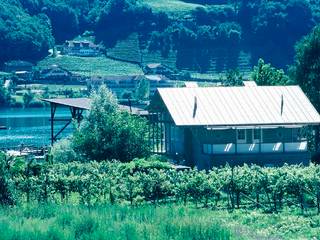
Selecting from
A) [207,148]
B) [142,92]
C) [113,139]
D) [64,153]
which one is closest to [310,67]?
[207,148]

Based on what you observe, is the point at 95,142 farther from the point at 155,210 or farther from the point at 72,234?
the point at 72,234

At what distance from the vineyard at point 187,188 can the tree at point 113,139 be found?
894cm

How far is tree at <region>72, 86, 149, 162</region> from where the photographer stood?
49000 millimetres

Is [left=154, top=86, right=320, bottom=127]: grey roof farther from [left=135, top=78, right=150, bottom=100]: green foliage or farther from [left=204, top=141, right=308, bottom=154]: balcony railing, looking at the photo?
[left=135, top=78, right=150, bottom=100]: green foliage

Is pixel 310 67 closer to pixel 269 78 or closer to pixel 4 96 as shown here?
pixel 269 78

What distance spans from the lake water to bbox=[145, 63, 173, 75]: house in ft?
104

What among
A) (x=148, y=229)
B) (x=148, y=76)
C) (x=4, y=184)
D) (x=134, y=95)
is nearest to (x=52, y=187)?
(x=4, y=184)

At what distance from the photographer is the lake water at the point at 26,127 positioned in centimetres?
8919

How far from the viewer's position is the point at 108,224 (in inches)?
1094

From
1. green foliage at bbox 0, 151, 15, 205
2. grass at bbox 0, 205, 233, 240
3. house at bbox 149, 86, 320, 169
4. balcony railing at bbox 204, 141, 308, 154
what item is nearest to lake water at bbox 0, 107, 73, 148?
house at bbox 149, 86, 320, 169

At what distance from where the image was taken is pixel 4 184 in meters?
35.7

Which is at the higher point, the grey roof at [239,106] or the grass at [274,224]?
the grey roof at [239,106]

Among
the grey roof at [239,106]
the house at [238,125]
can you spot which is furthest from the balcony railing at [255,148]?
the grey roof at [239,106]

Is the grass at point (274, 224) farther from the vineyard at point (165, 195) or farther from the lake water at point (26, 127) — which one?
the lake water at point (26, 127)
